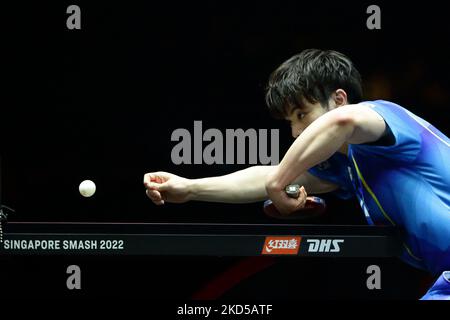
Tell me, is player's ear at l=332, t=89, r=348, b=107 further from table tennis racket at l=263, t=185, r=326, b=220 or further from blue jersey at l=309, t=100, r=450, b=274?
table tennis racket at l=263, t=185, r=326, b=220

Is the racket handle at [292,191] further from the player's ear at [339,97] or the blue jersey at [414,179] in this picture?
the player's ear at [339,97]

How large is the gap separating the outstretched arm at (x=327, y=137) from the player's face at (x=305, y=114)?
398mm

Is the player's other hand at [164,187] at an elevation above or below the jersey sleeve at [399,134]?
below

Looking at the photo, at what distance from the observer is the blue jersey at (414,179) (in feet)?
11.1

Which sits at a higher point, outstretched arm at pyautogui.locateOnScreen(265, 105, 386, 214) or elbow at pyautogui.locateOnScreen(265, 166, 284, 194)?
outstretched arm at pyautogui.locateOnScreen(265, 105, 386, 214)

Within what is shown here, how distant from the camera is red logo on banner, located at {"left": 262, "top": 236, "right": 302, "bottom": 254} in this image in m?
3.98

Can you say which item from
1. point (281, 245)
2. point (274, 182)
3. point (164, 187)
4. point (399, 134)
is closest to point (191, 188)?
point (164, 187)

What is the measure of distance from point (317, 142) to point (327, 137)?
4 centimetres

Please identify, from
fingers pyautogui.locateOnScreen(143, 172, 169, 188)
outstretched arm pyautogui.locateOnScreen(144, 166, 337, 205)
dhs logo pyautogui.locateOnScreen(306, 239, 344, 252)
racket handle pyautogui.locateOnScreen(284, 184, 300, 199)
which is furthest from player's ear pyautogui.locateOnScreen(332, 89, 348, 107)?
fingers pyautogui.locateOnScreen(143, 172, 169, 188)

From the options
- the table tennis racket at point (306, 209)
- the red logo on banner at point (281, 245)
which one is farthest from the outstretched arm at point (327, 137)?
the red logo on banner at point (281, 245)

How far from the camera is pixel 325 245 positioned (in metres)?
4.00

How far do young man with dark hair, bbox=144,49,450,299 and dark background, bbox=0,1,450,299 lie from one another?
1.35 meters

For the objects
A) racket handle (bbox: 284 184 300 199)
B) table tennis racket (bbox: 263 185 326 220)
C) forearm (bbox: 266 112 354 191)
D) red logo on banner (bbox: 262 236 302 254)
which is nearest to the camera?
forearm (bbox: 266 112 354 191)

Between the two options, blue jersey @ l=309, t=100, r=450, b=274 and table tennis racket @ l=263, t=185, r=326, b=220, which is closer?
blue jersey @ l=309, t=100, r=450, b=274
